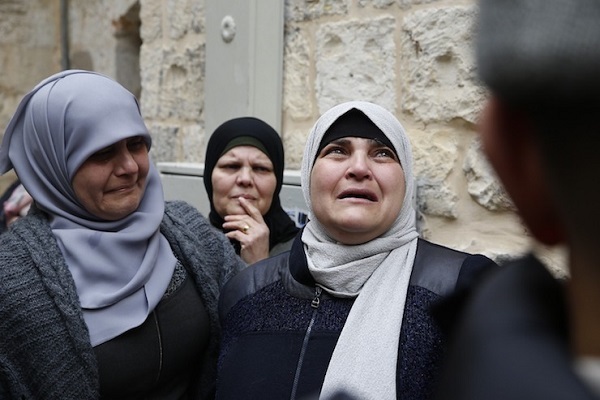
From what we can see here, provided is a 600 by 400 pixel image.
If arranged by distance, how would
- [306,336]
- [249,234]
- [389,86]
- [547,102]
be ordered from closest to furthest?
[547,102] < [306,336] < [249,234] < [389,86]

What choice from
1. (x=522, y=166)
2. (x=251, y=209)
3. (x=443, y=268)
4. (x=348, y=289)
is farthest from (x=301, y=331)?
(x=522, y=166)

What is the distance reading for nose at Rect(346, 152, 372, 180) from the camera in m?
2.00

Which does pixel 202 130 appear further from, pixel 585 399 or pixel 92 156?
pixel 585 399

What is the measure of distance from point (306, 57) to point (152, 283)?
5.35ft

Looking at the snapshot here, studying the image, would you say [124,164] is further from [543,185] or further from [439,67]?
[543,185]

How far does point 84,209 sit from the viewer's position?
2158mm

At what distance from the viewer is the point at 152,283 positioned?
83.9 inches

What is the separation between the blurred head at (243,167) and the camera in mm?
2893

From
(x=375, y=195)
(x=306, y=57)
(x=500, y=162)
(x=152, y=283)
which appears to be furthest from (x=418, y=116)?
(x=500, y=162)

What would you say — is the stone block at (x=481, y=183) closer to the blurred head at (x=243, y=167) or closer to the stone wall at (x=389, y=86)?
the stone wall at (x=389, y=86)

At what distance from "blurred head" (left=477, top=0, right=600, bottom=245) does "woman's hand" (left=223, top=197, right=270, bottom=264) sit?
7.10ft

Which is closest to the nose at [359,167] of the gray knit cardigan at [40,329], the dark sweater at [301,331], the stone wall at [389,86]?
the dark sweater at [301,331]

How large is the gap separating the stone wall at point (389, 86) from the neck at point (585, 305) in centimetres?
155

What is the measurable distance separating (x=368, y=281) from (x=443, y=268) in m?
0.18
